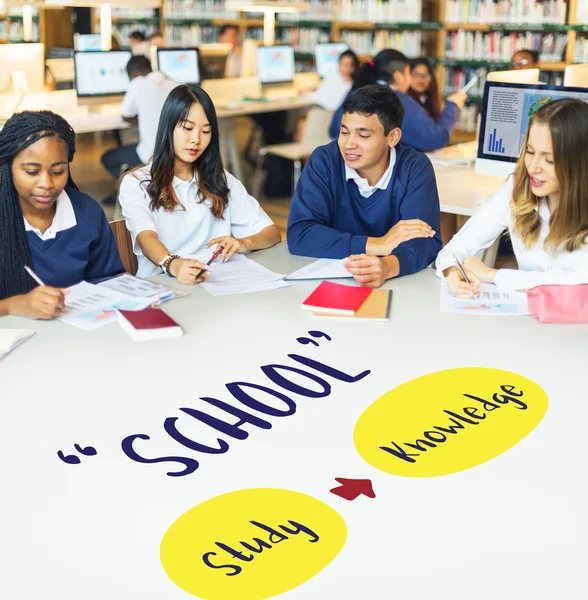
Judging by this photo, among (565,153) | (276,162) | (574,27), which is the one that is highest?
(574,27)

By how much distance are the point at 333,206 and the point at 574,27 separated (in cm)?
470

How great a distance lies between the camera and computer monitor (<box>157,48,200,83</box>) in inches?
240

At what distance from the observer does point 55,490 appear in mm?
1169

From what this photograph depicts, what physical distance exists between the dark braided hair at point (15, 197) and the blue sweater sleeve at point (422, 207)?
959 mm

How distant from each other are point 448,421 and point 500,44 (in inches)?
239

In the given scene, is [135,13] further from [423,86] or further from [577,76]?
[577,76]

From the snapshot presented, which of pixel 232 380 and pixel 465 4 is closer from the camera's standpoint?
pixel 232 380

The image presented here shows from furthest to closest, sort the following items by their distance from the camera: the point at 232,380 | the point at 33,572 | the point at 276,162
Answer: the point at 276,162, the point at 232,380, the point at 33,572

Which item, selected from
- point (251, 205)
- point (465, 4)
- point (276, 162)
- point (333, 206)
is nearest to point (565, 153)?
point (333, 206)

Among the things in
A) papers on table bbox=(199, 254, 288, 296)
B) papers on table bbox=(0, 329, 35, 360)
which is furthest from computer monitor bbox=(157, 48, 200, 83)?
papers on table bbox=(0, 329, 35, 360)

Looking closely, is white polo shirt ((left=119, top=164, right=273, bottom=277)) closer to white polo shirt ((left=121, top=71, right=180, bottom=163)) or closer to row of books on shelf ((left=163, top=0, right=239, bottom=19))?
white polo shirt ((left=121, top=71, right=180, bottom=163))

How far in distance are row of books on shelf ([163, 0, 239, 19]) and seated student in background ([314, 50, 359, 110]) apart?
2824 millimetres

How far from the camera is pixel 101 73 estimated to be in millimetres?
5730

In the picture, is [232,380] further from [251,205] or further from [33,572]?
[251,205]
